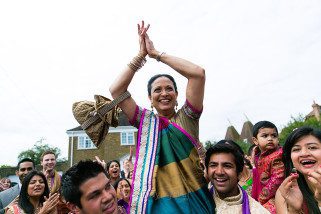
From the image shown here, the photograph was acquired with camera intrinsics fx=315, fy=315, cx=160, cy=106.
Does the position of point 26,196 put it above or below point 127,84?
below

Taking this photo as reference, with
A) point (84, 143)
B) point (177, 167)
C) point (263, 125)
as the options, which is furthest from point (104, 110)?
point (84, 143)

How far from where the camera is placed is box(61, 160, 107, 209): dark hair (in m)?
2.77

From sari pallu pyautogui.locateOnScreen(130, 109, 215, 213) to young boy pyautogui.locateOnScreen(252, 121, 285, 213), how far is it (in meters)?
1.55

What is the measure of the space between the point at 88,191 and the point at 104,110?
712 mm

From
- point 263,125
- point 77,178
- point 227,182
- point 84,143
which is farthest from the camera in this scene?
point 84,143

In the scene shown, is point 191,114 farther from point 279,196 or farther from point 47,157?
point 47,157

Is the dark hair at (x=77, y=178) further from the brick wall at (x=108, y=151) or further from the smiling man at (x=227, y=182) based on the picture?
the brick wall at (x=108, y=151)

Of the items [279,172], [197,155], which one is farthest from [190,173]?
[279,172]

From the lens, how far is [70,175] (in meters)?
2.86

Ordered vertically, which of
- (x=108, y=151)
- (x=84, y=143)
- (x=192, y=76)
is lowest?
(x=192, y=76)

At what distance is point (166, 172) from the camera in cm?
255

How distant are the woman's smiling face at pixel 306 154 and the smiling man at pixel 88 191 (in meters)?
1.76

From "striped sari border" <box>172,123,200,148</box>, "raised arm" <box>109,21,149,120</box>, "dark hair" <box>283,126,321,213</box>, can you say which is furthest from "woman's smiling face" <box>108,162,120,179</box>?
"striped sari border" <box>172,123,200,148</box>

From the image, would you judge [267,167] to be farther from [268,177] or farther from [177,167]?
[177,167]
